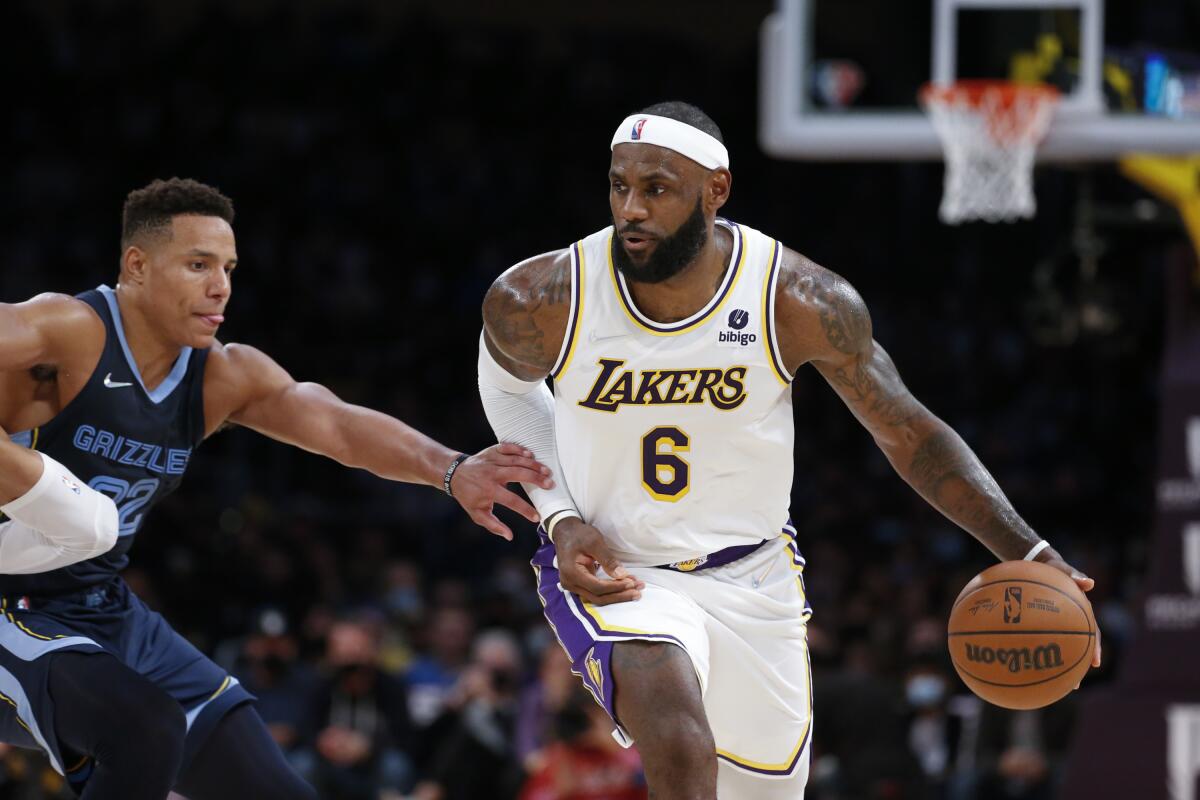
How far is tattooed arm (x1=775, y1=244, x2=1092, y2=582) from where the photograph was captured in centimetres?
470

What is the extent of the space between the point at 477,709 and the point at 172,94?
8.80 m

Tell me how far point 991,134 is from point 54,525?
5433 mm

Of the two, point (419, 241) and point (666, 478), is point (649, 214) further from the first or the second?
point (419, 241)

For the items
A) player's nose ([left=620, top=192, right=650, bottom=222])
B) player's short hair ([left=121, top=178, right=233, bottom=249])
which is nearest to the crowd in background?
player's short hair ([left=121, top=178, right=233, bottom=249])

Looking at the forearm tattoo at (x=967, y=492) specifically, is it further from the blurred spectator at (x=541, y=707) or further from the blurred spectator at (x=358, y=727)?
the blurred spectator at (x=358, y=727)

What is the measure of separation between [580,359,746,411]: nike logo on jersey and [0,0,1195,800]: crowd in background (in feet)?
12.3

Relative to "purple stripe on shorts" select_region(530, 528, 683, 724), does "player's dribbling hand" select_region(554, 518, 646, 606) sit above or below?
above

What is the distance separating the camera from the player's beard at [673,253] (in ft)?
15.1

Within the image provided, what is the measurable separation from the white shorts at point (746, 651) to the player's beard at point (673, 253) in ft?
2.69

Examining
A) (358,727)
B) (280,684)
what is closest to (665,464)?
(358,727)

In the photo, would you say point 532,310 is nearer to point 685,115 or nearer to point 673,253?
point 673,253

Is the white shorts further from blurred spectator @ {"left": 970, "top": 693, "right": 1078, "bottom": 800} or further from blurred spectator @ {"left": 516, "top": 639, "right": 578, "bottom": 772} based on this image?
blurred spectator @ {"left": 970, "top": 693, "right": 1078, "bottom": 800}

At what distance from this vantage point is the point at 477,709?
352 inches

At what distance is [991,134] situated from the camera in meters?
8.43
